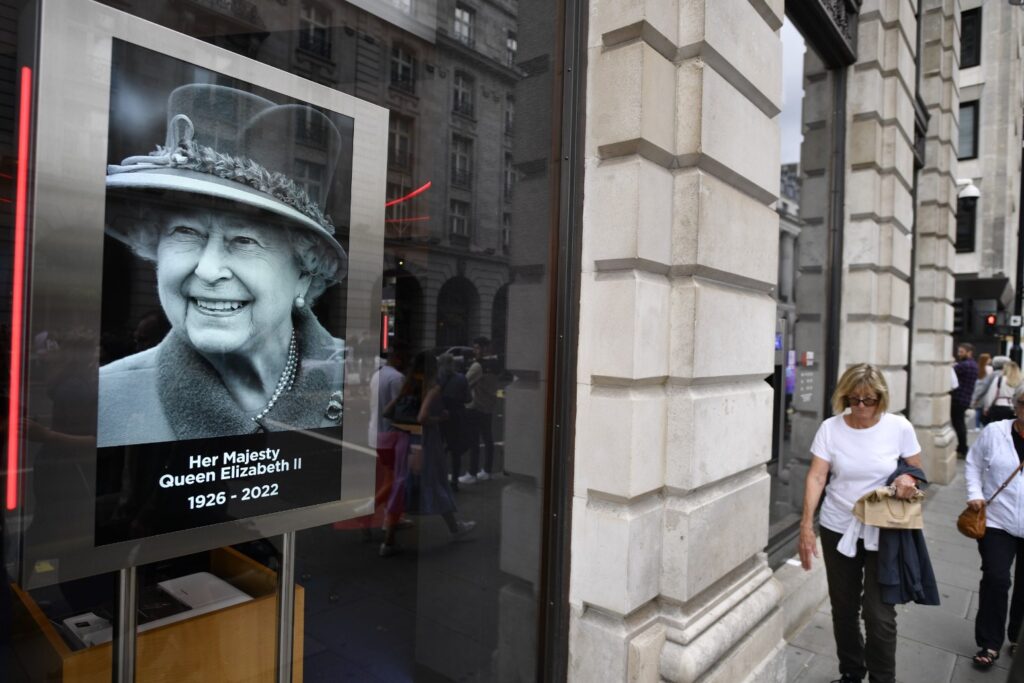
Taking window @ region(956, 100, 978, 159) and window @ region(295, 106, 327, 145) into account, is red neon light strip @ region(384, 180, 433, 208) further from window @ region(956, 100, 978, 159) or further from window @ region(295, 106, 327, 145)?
window @ region(956, 100, 978, 159)

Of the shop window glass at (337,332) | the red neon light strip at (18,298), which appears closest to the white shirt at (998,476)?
the shop window glass at (337,332)

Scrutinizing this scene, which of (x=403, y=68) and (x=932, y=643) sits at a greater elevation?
(x=403, y=68)

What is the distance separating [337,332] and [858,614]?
371 centimetres

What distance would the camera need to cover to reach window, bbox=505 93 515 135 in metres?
3.28

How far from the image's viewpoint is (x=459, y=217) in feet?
9.98

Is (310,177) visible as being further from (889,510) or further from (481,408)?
(889,510)

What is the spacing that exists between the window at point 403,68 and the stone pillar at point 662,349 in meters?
1.06

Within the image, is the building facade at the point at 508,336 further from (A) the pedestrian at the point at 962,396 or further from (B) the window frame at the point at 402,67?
(A) the pedestrian at the point at 962,396

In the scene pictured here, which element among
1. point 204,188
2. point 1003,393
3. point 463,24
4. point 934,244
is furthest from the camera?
point 934,244

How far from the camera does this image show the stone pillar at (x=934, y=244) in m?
10.7

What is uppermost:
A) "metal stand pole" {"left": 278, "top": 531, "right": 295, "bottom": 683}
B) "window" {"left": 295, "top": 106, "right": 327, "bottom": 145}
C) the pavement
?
"window" {"left": 295, "top": 106, "right": 327, "bottom": 145}

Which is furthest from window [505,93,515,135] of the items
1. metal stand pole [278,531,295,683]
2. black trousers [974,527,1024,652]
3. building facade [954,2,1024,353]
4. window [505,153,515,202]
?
building facade [954,2,1024,353]

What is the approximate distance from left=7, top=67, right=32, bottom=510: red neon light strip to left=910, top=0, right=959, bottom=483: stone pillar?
12379mm

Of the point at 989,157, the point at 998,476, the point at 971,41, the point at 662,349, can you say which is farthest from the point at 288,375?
the point at 971,41
